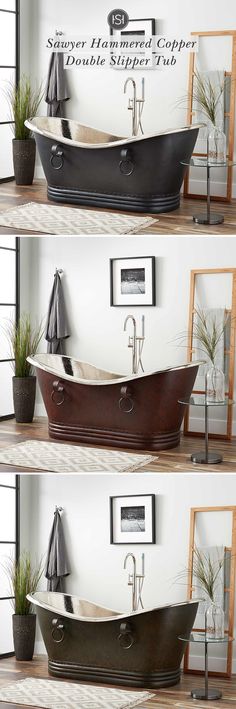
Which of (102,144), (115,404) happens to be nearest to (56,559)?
(115,404)

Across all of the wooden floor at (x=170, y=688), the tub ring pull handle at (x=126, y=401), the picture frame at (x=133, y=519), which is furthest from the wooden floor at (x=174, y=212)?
the wooden floor at (x=170, y=688)

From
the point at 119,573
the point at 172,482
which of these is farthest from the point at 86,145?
the point at 119,573

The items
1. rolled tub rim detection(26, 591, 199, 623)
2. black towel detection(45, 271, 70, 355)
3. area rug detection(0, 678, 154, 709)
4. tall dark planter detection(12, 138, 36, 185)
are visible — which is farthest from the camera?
tall dark planter detection(12, 138, 36, 185)

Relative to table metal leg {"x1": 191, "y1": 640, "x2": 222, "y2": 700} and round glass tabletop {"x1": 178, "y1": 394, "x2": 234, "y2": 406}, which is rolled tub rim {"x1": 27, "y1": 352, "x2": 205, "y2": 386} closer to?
round glass tabletop {"x1": 178, "y1": 394, "x2": 234, "y2": 406}

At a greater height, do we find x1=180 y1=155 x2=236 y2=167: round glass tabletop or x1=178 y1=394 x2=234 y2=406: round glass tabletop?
x1=180 y1=155 x2=236 y2=167: round glass tabletop

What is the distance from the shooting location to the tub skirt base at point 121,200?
22.0 ft

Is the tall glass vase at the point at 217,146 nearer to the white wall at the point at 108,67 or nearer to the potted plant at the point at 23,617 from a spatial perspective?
the white wall at the point at 108,67

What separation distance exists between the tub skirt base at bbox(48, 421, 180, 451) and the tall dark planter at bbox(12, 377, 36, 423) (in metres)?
0.41

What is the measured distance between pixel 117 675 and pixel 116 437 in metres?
1.43

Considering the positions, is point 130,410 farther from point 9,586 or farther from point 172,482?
point 9,586

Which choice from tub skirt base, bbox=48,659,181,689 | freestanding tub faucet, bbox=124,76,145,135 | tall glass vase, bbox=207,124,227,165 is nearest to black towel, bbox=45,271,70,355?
freestanding tub faucet, bbox=124,76,145,135

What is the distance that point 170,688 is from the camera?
6.41 m

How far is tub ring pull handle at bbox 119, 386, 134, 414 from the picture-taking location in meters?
6.48

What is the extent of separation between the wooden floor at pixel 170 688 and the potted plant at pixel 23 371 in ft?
5.29
